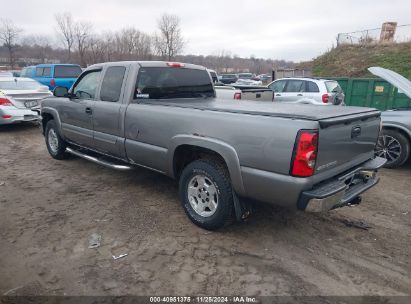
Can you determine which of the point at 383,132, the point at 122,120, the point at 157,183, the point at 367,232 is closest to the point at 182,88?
the point at 122,120

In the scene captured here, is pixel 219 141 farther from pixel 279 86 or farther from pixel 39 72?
pixel 39 72

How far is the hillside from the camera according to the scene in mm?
21286

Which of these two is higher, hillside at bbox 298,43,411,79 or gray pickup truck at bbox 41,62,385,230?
hillside at bbox 298,43,411,79

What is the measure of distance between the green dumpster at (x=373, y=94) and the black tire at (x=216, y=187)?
10250 mm

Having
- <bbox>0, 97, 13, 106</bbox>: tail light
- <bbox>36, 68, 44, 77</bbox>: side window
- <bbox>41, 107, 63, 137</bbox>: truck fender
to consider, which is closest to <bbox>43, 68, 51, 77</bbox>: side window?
<bbox>36, 68, 44, 77</bbox>: side window

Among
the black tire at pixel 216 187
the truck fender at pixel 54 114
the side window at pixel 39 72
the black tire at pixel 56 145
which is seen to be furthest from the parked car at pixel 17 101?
the black tire at pixel 216 187

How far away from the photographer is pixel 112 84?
4645 mm

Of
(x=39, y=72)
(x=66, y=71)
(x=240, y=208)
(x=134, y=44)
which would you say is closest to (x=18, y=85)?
(x=66, y=71)

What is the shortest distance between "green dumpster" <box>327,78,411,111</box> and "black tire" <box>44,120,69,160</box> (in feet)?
34.9

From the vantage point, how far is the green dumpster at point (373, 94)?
1139 centimetres

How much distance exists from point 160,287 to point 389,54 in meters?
25.1

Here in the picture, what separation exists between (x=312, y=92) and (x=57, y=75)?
1053cm

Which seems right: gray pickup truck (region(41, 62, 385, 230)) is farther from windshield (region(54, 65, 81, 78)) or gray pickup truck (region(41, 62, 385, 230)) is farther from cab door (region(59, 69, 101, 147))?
windshield (region(54, 65, 81, 78))

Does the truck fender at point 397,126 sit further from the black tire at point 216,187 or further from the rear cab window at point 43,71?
the rear cab window at point 43,71
